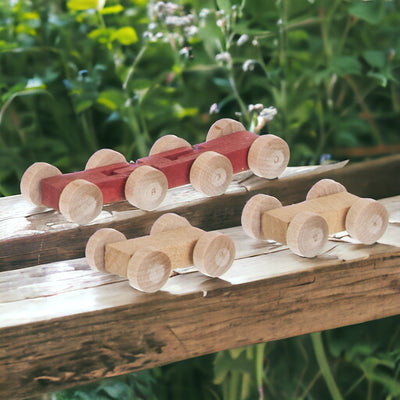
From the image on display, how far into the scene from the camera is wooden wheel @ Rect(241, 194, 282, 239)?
3.17 ft

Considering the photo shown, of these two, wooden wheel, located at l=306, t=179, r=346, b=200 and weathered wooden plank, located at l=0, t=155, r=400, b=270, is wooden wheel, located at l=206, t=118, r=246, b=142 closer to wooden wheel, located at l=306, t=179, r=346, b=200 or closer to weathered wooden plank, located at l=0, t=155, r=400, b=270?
weathered wooden plank, located at l=0, t=155, r=400, b=270

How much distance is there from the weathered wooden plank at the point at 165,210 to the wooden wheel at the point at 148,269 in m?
0.18

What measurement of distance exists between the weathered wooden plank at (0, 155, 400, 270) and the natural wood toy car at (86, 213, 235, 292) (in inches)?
4.6

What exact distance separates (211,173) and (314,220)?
17 centimetres

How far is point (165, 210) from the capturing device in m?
1.04

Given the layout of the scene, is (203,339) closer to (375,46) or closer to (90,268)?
(90,268)

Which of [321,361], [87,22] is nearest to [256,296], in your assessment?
[321,361]

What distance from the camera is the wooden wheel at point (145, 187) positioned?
3.23 feet

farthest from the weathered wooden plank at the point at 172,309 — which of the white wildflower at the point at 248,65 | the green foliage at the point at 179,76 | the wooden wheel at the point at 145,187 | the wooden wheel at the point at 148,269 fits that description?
the green foliage at the point at 179,76

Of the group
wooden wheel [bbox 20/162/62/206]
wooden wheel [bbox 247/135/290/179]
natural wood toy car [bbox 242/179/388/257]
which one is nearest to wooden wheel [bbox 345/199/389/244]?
natural wood toy car [bbox 242/179/388/257]

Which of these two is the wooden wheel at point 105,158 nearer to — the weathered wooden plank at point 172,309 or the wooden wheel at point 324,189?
the weathered wooden plank at point 172,309

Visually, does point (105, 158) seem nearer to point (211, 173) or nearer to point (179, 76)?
point (211, 173)

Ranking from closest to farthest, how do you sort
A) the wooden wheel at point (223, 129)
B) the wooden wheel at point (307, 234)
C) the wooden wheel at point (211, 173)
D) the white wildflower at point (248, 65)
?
the wooden wheel at point (307, 234)
the wooden wheel at point (211, 173)
the wooden wheel at point (223, 129)
the white wildflower at point (248, 65)

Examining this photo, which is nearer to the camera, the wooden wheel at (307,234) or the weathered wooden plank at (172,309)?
the weathered wooden plank at (172,309)
